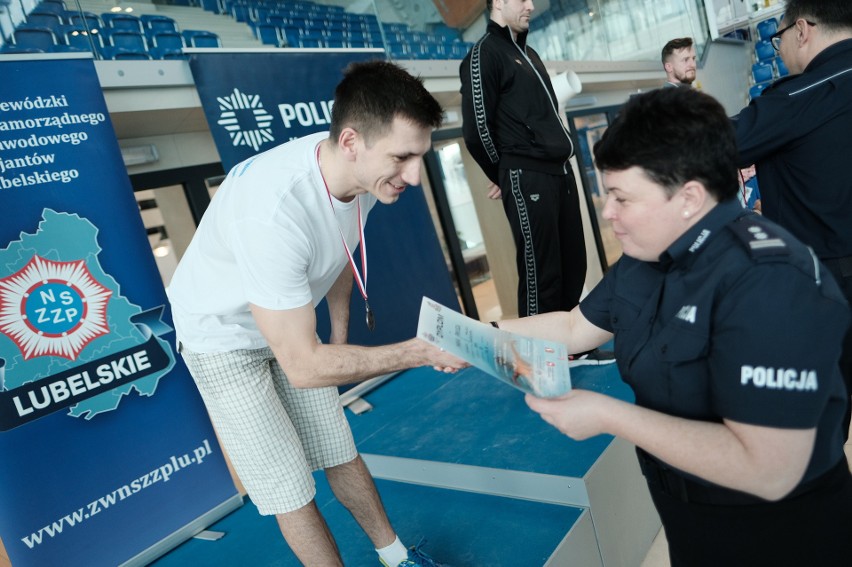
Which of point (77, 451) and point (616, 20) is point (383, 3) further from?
point (616, 20)

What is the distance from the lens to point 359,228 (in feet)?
5.81

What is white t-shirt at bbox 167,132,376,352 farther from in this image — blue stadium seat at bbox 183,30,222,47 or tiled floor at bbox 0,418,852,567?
blue stadium seat at bbox 183,30,222,47

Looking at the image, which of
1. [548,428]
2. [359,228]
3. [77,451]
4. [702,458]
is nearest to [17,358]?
[77,451]

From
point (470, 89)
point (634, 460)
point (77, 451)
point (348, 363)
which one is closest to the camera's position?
point (348, 363)

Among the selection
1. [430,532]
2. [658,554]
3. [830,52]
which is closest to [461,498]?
[430,532]

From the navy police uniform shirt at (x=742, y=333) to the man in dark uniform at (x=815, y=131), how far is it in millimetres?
837

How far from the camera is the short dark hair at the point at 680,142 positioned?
90 centimetres

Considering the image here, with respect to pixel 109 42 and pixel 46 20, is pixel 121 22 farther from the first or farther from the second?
pixel 46 20

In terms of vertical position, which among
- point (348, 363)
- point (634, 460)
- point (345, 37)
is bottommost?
point (634, 460)

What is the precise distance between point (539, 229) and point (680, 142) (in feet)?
5.93

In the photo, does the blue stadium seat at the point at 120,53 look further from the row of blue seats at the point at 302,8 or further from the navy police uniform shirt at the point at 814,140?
the navy police uniform shirt at the point at 814,140

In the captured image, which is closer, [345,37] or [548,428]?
[548,428]

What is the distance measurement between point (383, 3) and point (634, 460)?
426 cm

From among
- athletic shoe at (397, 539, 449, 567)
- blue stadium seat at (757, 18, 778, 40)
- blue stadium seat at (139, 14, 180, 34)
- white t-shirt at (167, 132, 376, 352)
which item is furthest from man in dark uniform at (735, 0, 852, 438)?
blue stadium seat at (757, 18, 778, 40)
